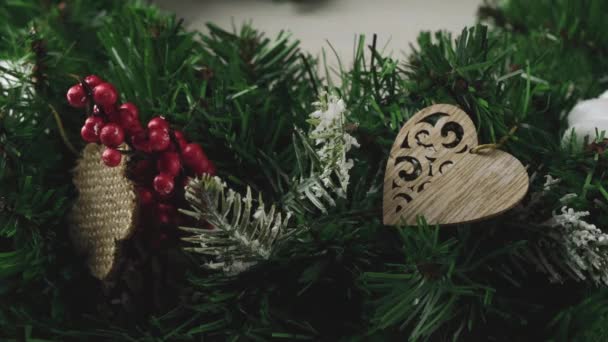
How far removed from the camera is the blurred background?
28.7 inches

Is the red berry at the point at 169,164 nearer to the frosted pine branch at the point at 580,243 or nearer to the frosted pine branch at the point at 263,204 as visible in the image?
the frosted pine branch at the point at 263,204

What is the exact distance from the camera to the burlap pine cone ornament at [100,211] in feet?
1.07

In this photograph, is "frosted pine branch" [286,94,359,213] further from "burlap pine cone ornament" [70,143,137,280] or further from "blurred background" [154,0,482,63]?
"blurred background" [154,0,482,63]

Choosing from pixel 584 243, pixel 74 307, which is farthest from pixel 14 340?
pixel 584 243

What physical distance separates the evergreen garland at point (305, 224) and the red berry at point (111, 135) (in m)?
0.05

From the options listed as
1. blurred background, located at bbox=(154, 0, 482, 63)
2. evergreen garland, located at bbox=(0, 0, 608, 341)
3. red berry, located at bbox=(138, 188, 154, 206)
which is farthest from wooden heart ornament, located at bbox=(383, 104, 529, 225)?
blurred background, located at bbox=(154, 0, 482, 63)

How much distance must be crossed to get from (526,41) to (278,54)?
0.56 ft

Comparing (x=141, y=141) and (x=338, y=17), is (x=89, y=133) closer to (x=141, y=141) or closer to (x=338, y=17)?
(x=141, y=141)

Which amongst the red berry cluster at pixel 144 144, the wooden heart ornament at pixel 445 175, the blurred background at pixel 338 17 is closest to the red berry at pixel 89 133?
the red berry cluster at pixel 144 144

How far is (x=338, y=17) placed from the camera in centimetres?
75

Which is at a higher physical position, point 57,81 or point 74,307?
point 57,81

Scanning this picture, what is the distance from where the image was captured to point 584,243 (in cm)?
30

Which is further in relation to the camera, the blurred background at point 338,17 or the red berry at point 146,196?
the blurred background at point 338,17

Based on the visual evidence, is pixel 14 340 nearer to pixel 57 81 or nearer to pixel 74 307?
pixel 74 307
